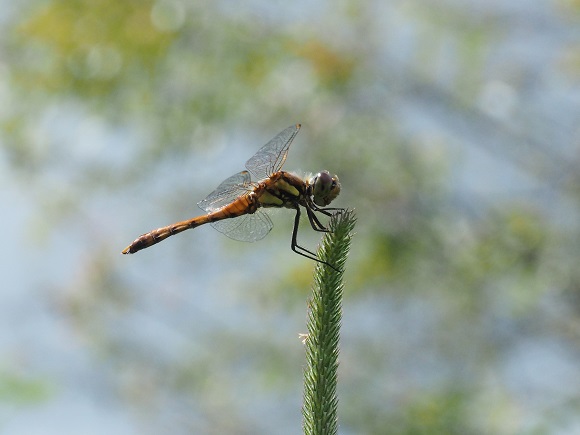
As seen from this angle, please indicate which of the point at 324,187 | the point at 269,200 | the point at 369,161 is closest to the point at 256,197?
the point at 269,200

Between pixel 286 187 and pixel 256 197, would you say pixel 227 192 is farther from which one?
pixel 286 187

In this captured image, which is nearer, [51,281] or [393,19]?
[393,19]

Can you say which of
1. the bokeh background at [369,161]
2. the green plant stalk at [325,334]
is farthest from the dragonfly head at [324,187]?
the bokeh background at [369,161]

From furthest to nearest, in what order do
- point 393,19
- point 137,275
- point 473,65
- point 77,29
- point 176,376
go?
point 137,275 < point 176,376 < point 393,19 < point 473,65 < point 77,29

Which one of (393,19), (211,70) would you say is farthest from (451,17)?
(211,70)

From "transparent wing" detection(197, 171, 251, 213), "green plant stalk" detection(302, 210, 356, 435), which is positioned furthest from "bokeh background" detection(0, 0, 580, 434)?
"green plant stalk" detection(302, 210, 356, 435)

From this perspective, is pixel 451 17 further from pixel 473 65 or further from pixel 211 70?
pixel 211 70
